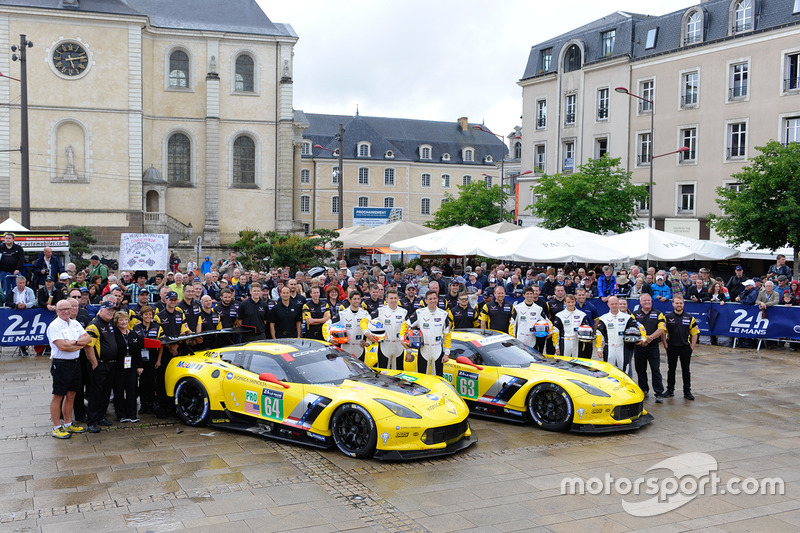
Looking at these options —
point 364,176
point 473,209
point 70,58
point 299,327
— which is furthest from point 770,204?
point 364,176

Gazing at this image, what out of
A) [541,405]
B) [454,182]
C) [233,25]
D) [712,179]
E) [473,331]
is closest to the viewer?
[541,405]

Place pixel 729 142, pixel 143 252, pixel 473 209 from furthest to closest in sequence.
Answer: pixel 473 209 → pixel 729 142 → pixel 143 252

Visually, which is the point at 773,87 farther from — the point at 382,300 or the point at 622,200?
the point at 382,300

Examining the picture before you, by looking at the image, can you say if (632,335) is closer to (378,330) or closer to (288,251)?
(378,330)

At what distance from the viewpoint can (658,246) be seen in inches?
876

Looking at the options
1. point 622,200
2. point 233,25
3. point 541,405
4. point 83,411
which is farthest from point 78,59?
point 541,405

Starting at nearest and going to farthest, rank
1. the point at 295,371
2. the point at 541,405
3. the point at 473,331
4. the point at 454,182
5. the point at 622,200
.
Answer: the point at 295,371
the point at 541,405
the point at 473,331
the point at 622,200
the point at 454,182

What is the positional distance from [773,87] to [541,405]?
106ft

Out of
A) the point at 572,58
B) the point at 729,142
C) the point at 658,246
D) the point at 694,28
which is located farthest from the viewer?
the point at 572,58

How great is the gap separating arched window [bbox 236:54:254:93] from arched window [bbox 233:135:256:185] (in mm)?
3207

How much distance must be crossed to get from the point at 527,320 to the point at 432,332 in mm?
2303

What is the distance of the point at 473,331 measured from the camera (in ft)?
40.0

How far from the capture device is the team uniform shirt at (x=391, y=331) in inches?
497
